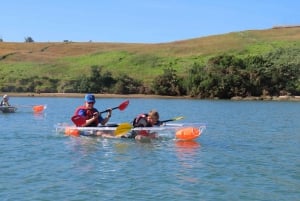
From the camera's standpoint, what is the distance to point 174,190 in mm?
14609

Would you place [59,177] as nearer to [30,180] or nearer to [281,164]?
[30,180]

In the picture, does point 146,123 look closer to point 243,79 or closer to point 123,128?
point 123,128

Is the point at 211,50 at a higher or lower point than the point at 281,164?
higher

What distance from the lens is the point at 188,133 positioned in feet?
81.0

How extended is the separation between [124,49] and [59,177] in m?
111

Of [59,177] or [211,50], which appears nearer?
[59,177]

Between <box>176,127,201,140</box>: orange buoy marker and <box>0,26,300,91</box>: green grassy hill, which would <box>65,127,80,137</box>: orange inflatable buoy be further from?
<box>0,26,300,91</box>: green grassy hill

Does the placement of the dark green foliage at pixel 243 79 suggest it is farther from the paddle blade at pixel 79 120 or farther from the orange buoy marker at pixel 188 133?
the orange buoy marker at pixel 188 133

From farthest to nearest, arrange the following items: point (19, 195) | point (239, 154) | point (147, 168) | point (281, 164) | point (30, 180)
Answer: point (239, 154) → point (281, 164) → point (147, 168) → point (30, 180) → point (19, 195)

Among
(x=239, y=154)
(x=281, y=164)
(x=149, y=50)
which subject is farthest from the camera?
(x=149, y=50)

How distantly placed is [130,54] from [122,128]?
9611 centimetres

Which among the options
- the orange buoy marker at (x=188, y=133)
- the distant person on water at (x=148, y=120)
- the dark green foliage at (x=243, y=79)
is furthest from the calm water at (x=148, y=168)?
the dark green foliage at (x=243, y=79)

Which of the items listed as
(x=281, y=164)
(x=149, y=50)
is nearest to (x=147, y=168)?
(x=281, y=164)

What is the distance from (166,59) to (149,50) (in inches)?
394
